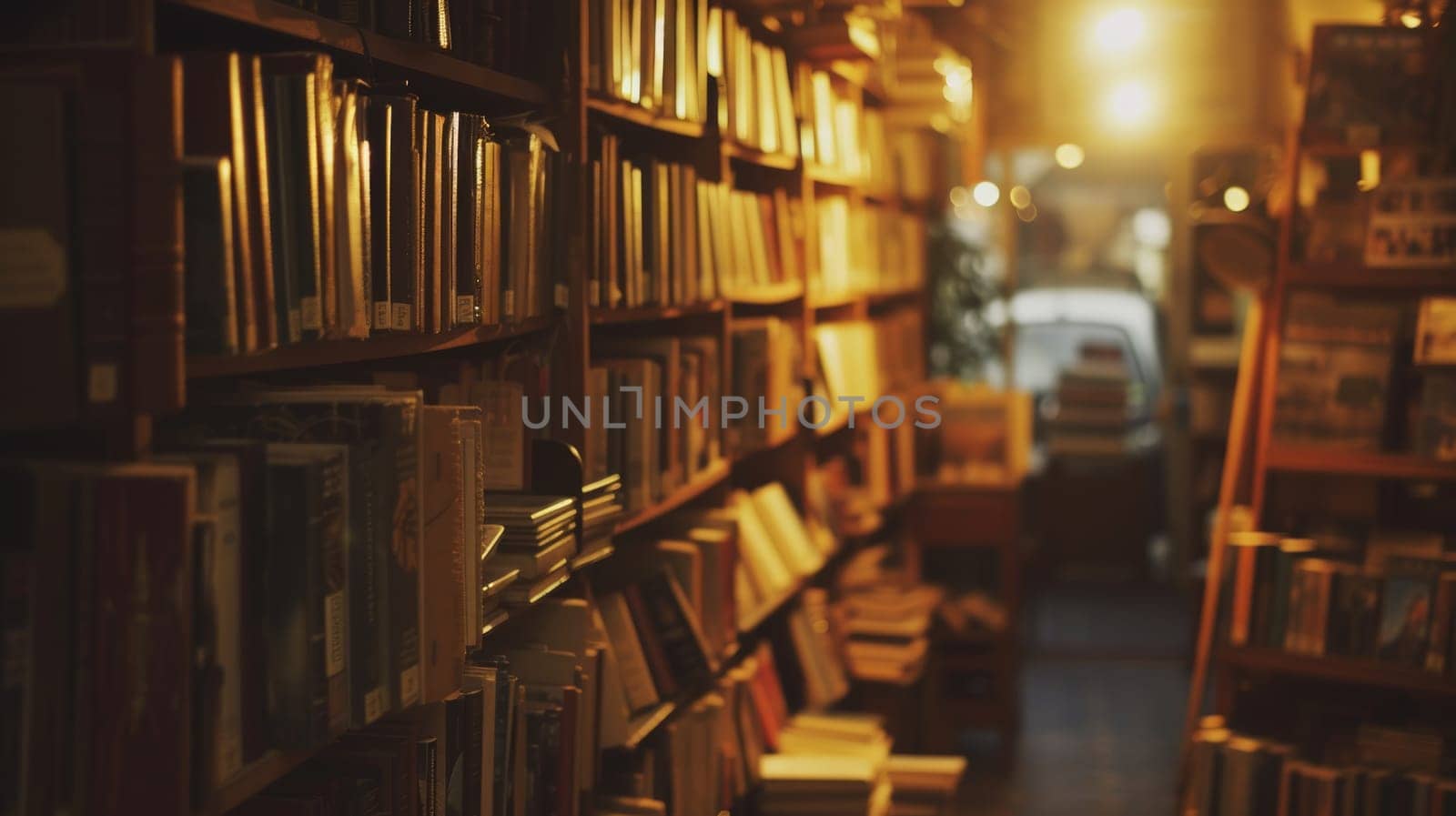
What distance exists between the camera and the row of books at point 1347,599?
142 inches

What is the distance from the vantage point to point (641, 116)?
9.11ft

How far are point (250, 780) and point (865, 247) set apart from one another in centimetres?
387

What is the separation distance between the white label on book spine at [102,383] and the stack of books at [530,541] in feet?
2.97

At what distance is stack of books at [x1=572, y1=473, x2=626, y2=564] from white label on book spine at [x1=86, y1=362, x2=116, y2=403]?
1.15 metres

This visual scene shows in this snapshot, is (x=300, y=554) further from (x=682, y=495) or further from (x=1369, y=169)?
(x=1369, y=169)

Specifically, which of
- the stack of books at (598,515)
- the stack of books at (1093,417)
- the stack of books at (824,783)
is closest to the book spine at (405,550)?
the stack of books at (598,515)

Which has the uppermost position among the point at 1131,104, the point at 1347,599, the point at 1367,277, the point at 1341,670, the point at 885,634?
the point at 1131,104

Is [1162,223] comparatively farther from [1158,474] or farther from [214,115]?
[214,115]

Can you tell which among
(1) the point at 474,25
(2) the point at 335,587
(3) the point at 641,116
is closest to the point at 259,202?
(2) the point at 335,587

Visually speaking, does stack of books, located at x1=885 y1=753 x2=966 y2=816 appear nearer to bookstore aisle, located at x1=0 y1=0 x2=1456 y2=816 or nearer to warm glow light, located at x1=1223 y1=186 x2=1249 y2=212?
bookstore aisle, located at x1=0 y1=0 x2=1456 y2=816

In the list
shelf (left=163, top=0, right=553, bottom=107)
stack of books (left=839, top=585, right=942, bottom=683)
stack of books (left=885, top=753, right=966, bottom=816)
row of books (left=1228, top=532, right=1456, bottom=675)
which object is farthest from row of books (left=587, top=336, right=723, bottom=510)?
stack of books (left=839, top=585, right=942, bottom=683)

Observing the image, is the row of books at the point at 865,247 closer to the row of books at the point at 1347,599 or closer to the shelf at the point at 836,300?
the shelf at the point at 836,300

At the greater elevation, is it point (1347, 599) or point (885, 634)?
point (1347, 599)

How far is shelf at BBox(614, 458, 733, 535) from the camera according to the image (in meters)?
2.81
